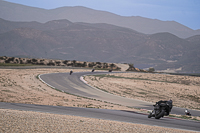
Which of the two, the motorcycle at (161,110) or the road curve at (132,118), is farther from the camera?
the motorcycle at (161,110)

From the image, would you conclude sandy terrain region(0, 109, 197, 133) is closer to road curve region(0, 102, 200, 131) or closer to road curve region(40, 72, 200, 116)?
road curve region(0, 102, 200, 131)

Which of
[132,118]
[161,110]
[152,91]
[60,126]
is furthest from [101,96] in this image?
[60,126]

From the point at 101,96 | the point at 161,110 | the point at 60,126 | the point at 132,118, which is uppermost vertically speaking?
the point at 161,110

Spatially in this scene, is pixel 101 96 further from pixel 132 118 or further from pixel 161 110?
pixel 161 110

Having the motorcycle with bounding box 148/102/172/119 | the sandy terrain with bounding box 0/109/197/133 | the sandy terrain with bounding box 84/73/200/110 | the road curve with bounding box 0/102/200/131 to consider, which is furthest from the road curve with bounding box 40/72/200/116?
the sandy terrain with bounding box 0/109/197/133

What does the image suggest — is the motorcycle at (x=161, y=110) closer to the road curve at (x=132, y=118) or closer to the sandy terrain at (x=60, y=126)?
the road curve at (x=132, y=118)

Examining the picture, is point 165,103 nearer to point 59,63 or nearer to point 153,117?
point 153,117

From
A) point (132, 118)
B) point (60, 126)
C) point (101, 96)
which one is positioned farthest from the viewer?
point (101, 96)

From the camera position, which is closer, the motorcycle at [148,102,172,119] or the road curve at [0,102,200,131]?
the road curve at [0,102,200,131]

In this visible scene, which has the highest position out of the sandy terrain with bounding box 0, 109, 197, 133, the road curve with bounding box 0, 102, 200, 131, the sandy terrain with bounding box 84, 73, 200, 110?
the sandy terrain with bounding box 0, 109, 197, 133

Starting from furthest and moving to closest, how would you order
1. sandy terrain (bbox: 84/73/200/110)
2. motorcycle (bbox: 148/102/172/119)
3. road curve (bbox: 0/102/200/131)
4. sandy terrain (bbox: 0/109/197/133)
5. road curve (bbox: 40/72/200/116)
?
sandy terrain (bbox: 84/73/200/110), road curve (bbox: 40/72/200/116), motorcycle (bbox: 148/102/172/119), road curve (bbox: 0/102/200/131), sandy terrain (bbox: 0/109/197/133)

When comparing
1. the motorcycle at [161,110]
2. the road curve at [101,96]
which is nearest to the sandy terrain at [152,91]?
the road curve at [101,96]

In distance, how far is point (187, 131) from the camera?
11.1 meters

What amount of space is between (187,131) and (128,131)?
289 centimetres
